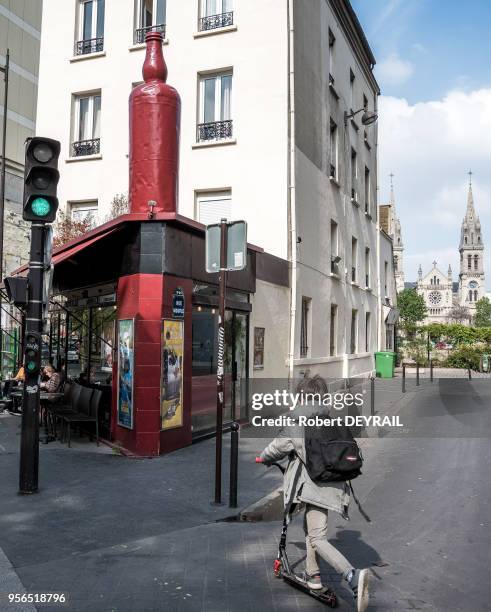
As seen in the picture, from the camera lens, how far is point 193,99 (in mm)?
15609

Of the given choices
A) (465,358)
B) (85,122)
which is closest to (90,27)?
(85,122)

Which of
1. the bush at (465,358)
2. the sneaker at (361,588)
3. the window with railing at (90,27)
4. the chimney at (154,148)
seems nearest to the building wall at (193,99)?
the window with railing at (90,27)

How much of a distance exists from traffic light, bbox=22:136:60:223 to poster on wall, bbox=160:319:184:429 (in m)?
2.80

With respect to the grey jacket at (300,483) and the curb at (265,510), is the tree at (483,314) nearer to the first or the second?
the curb at (265,510)

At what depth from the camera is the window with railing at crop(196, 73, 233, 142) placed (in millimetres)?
15430

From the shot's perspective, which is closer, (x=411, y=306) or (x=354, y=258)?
(x=354, y=258)

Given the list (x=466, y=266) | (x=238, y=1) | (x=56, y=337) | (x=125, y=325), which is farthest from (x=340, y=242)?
(x=466, y=266)

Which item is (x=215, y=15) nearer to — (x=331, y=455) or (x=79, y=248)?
(x=79, y=248)

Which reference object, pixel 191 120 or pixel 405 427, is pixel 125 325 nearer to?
pixel 405 427

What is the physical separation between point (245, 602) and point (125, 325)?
19.0 ft

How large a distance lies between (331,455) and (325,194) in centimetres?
1440

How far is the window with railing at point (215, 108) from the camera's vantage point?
50.6 ft

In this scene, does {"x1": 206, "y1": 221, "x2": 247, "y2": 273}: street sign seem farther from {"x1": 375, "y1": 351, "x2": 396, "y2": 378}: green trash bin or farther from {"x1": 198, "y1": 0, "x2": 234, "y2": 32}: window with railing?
{"x1": 375, "y1": 351, "x2": 396, "y2": 378}: green trash bin

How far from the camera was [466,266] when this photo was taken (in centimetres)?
15700
